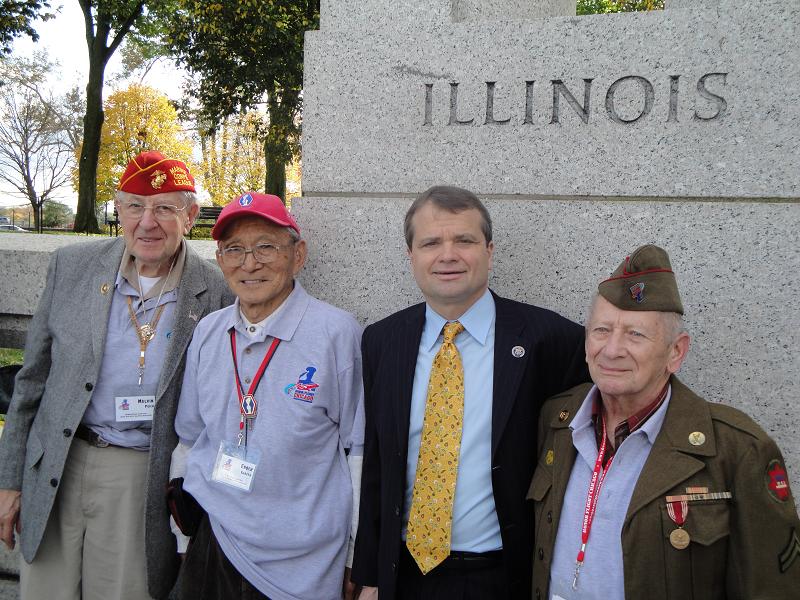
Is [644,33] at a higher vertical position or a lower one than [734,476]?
higher

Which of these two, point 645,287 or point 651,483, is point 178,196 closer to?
point 645,287

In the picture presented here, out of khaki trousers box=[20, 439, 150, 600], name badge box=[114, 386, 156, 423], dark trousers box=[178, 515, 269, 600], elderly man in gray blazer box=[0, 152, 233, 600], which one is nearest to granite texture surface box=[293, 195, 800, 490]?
elderly man in gray blazer box=[0, 152, 233, 600]

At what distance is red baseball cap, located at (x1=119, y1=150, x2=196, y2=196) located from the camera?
2.69 m

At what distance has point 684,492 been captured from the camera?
1683 millimetres

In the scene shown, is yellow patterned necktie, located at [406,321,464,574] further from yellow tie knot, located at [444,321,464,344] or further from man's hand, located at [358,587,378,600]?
man's hand, located at [358,587,378,600]

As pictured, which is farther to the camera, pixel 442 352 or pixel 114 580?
pixel 114 580

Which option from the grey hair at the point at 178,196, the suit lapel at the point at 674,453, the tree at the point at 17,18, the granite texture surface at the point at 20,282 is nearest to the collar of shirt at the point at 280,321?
the grey hair at the point at 178,196

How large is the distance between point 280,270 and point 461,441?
0.91 m

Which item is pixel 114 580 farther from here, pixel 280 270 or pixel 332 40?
pixel 332 40

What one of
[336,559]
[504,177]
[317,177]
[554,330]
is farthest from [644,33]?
[336,559]

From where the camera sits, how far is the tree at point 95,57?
16688 millimetres

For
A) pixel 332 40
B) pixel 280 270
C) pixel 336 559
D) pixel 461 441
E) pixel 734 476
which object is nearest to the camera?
pixel 734 476

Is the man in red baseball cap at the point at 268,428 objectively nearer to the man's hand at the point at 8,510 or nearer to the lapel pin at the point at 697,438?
the man's hand at the point at 8,510

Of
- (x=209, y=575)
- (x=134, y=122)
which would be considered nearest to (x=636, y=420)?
(x=209, y=575)
